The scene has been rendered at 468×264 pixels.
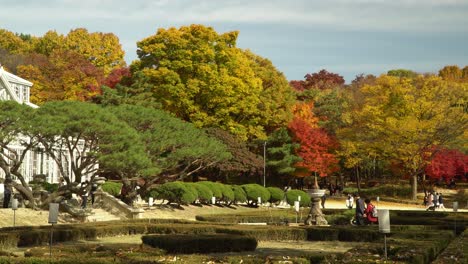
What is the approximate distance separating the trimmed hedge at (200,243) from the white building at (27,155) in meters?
21.1

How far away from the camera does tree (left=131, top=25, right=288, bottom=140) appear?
201 ft

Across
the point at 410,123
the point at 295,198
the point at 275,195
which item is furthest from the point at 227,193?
the point at 410,123

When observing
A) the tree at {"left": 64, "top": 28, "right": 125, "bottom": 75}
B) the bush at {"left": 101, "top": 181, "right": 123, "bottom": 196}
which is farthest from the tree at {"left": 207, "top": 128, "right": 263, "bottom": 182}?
the tree at {"left": 64, "top": 28, "right": 125, "bottom": 75}

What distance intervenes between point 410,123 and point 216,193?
21975mm

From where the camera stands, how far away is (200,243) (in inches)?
840

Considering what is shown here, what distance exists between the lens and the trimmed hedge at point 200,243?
20.6 meters

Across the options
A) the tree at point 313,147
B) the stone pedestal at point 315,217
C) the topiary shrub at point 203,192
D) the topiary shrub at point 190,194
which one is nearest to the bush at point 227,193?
the topiary shrub at point 203,192

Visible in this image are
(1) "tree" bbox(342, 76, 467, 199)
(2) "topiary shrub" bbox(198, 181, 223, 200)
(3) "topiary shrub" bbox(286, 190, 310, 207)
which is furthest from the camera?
(1) "tree" bbox(342, 76, 467, 199)

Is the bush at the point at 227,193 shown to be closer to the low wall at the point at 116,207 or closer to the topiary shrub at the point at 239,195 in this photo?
the topiary shrub at the point at 239,195

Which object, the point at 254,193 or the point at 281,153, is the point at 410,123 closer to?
the point at 281,153

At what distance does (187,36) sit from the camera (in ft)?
208

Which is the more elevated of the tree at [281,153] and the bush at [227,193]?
the tree at [281,153]

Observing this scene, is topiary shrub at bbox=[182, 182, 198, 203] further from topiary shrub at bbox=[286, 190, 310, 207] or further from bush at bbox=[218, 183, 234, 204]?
topiary shrub at bbox=[286, 190, 310, 207]

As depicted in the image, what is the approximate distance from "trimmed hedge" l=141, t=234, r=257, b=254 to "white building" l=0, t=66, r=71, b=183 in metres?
21.1
